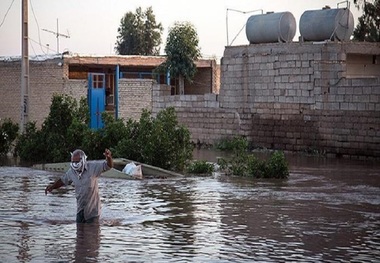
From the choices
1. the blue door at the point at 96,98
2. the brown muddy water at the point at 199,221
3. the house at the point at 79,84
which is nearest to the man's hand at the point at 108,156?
the brown muddy water at the point at 199,221

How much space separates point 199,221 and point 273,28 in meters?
18.5

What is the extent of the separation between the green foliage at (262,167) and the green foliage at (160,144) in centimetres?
148

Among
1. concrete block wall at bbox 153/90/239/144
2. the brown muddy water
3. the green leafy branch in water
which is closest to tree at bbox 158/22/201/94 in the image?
concrete block wall at bbox 153/90/239/144

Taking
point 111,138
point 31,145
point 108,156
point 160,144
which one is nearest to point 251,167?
point 160,144

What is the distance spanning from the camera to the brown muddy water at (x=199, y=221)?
1131cm

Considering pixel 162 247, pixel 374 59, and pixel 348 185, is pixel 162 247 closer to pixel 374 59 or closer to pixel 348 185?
pixel 348 185

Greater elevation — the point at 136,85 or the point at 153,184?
the point at 136,85

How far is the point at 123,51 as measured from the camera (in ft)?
209

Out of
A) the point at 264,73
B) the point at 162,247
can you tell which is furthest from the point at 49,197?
the point at 264,73

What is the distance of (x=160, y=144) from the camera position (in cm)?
2272

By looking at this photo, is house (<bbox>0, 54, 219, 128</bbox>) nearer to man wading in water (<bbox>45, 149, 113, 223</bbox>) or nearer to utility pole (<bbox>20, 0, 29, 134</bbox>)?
utility pole (<bbox>20, 0, 29, 134</bbox>)

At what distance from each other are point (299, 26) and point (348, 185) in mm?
12161

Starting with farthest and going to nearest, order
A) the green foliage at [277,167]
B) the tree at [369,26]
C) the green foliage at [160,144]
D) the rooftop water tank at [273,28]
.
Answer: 1. the tree at [369,26]
2. the rooftop water tank at [273,28]
3. the green foliage at [160,144]
4. the green foliage at [277,167]

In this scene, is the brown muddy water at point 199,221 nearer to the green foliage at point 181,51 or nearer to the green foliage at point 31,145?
the green foliage at point 31,145
